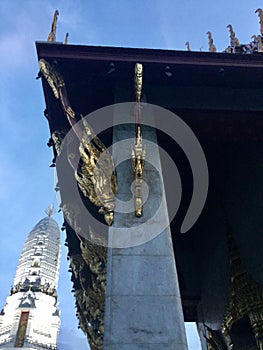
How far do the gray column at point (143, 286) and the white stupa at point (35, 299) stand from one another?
97.3 feet

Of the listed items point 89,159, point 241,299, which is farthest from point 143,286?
point 241,299

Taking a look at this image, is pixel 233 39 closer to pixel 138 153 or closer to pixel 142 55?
pixel 142 55

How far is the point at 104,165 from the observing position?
17.6 feet

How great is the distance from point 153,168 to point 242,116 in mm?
2078

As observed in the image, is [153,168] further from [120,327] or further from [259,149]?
[259,149]

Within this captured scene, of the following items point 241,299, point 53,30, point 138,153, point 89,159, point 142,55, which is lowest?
point 241,299

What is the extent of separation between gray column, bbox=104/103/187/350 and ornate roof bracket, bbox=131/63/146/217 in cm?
15

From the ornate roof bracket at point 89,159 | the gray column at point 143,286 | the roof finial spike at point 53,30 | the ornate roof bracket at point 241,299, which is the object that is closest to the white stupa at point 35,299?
the ornate roof bracket at point 241,299

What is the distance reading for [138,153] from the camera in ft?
16.3

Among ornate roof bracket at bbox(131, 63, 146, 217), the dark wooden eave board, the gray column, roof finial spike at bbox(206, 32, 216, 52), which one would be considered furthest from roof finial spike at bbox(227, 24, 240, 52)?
the gray column

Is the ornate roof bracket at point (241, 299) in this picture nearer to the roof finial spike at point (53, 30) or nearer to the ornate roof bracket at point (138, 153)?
the ornate roof bracket at point (138, 153)

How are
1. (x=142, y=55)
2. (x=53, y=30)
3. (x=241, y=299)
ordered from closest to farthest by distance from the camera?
(x=142, y=55) → (x=53, y=30) → (x=241, y=299)

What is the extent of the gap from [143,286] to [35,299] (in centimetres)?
3275

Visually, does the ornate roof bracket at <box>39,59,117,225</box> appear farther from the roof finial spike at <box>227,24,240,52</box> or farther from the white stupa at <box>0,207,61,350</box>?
the white stupa at <box>0,207,61,350</box>
